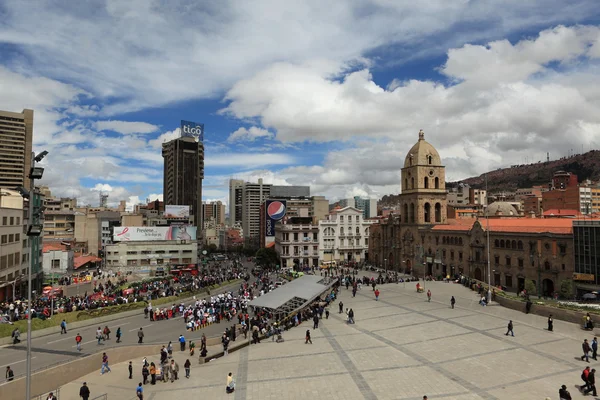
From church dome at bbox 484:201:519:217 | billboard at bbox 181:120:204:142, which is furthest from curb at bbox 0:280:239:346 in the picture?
billboard at bbox 181:120:204:142

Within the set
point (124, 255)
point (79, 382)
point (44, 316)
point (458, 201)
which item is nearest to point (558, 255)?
point (79, 382)

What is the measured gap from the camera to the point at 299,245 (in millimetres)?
90812

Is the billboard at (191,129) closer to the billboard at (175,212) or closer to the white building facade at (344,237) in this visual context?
the billboard at (175,212)

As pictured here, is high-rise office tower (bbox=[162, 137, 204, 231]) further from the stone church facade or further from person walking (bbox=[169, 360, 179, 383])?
person walking (bbox=[169, 360, 179, 383])

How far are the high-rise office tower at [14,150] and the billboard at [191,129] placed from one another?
54.8m

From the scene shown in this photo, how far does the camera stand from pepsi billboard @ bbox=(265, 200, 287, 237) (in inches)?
4237

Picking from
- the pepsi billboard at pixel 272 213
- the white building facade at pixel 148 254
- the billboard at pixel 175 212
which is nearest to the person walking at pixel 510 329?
the white building facade at pixel 148 254

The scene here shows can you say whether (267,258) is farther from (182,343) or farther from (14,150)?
(14,150)

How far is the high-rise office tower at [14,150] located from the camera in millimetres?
142750

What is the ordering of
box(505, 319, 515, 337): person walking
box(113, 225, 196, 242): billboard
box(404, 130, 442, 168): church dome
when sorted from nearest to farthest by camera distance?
box(505, 319, 515, 337): person walking < box(404, 130, 442, 168): church dome < box(113, 225, 196, 242): billboard

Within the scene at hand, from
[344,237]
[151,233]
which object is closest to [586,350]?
[344,237]

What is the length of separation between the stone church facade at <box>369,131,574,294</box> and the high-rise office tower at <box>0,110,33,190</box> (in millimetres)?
125471

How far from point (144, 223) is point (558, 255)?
11826 cm

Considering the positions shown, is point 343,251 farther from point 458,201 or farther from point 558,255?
point 458,201
